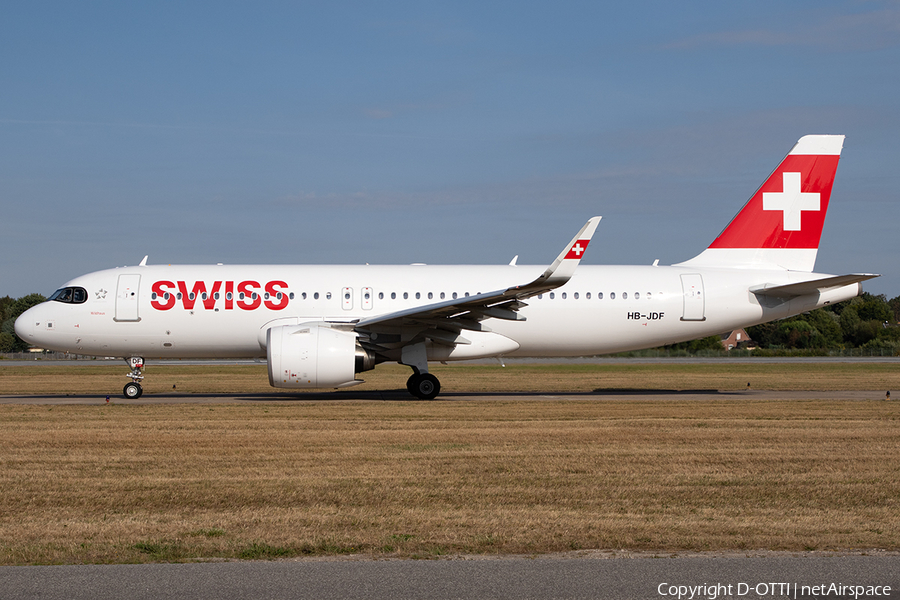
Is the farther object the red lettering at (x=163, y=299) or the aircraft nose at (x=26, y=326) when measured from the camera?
the aircraft nose at (x=26, y=326)

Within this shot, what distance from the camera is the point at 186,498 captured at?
804cm

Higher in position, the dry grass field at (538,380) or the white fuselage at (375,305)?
the white fuselage at (375,305)

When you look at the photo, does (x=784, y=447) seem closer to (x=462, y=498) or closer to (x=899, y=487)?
(x=899, y=487)

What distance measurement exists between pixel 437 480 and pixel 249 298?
13.3m

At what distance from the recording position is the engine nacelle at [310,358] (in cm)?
1869

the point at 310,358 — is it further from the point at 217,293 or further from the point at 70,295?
the point at 70,295

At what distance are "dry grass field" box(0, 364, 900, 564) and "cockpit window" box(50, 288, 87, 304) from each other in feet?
13.9

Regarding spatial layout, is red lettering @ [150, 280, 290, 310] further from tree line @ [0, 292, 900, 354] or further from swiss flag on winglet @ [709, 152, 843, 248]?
tree line @ [0, 292, 900, 354]

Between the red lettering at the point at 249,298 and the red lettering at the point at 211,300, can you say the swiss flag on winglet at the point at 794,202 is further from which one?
the red lettering at the point at 211,300

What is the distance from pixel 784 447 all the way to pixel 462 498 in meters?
5.68

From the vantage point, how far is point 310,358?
18703mm

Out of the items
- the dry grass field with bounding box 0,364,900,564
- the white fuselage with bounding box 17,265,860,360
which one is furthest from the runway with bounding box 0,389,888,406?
the dry grass field with bounding box 0,364,900,564

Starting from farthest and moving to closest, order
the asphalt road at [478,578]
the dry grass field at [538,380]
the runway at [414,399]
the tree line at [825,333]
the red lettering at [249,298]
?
the tree line at [825,333], the dry grass field at [538,380], the red lettering at [249,298], the runway at [414,399], the asphalt road at [478,578]

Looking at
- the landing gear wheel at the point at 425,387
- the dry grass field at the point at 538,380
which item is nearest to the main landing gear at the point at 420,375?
the landing gear wheel at the point at 425,387
